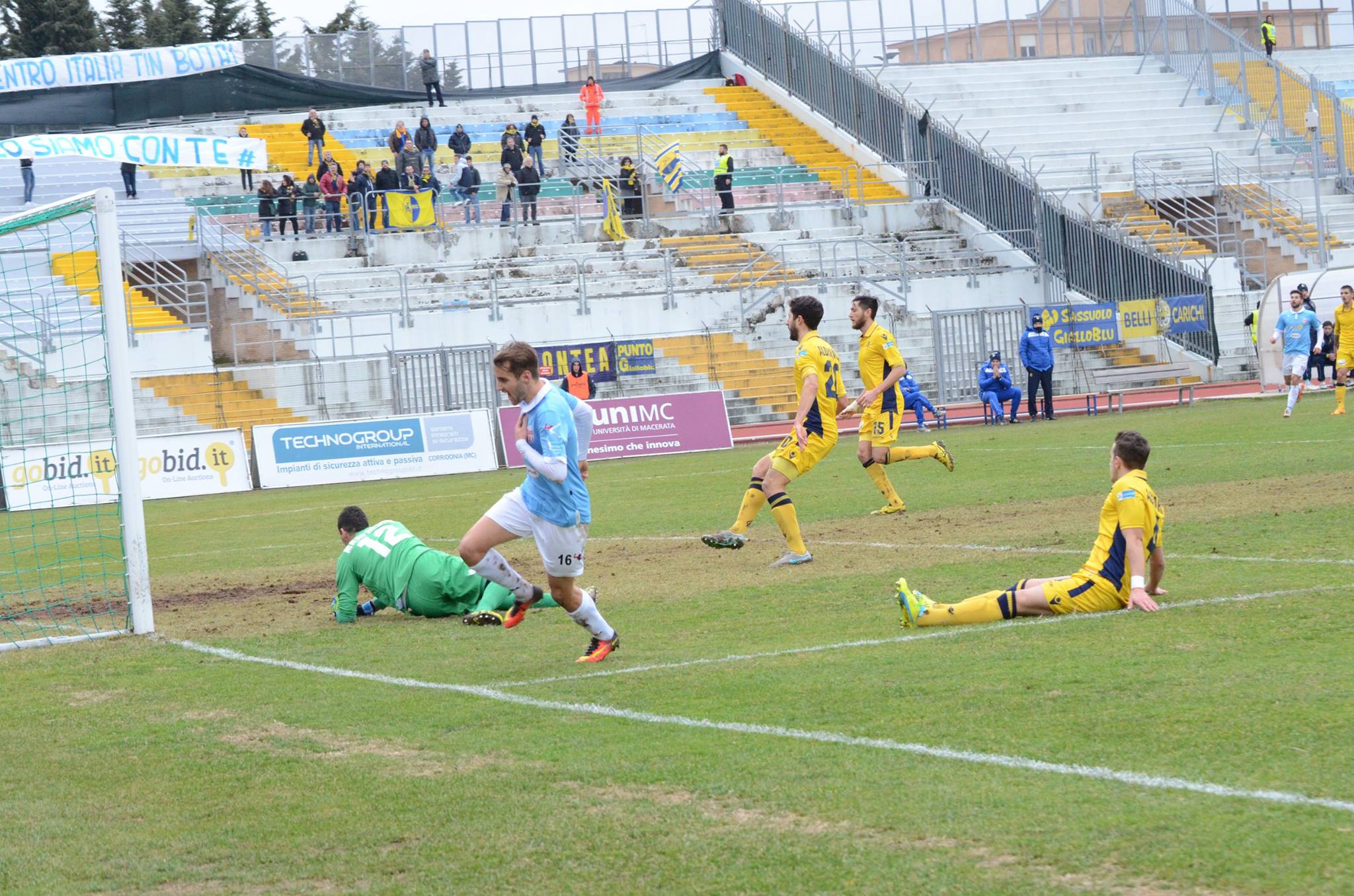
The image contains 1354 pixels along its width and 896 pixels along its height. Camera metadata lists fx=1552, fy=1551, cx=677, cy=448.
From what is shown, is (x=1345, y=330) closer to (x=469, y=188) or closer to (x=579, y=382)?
(x=579, y=382)

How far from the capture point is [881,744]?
624cm

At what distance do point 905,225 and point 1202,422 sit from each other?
17.7 m

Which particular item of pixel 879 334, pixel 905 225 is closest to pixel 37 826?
pixel 879 334

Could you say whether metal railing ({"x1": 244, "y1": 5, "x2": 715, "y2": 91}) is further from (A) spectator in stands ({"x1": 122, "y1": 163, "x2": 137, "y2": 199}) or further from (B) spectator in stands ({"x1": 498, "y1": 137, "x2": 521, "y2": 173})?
(B) spectator in stands ({"x1": 498, "y1": 137, "x2": 521, "y2": 173})

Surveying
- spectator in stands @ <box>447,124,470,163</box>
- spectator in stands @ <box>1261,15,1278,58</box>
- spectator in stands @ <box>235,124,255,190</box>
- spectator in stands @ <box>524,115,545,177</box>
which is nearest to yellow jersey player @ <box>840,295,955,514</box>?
spectator in stands @ <box>524,115,545,177</box>

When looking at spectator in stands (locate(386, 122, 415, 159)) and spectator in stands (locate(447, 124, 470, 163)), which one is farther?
spectator in stands (locate(447, 124, 470, 163))

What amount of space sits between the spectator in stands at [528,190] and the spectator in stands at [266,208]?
6137mm

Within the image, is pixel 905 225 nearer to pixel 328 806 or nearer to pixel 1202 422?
pixel 1202 422

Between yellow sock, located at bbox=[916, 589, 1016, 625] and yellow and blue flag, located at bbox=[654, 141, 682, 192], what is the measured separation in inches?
1315

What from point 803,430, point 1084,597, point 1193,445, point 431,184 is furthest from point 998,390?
point 1084,597

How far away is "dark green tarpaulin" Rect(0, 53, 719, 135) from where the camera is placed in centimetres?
4406

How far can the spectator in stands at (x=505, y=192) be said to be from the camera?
39.6 meters

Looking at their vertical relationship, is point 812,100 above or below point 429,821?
above

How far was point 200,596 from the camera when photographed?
43.7ft
